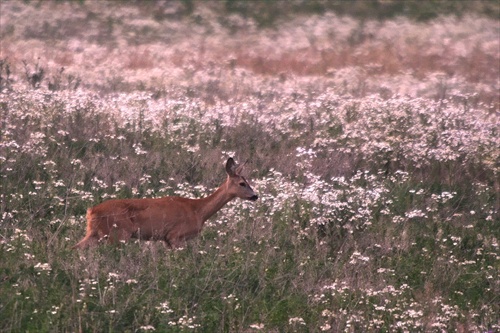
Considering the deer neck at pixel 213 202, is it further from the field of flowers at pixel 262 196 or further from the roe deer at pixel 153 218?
the field of flowers at pixel 262 196

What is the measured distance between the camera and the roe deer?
1040 cm

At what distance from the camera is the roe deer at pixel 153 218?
1040 cm

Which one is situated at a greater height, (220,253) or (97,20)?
(220,253)

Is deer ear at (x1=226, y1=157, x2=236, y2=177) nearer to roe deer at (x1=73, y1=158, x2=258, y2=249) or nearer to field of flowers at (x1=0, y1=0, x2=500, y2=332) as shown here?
roe deer at (x1=73, y1=158, x2=258, y2=249)

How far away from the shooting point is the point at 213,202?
11.5 m

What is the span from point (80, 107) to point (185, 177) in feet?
12.0

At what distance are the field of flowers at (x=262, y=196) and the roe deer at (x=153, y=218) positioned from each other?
243 millimetres

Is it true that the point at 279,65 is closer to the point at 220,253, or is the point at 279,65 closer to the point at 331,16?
the point at 331,16

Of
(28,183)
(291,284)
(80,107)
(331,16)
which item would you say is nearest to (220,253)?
(291,284)

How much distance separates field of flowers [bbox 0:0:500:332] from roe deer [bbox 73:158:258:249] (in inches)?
9.6

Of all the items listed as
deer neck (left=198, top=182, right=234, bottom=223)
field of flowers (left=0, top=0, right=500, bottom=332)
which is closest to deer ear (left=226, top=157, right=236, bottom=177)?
deer neck (left=198, top=182, right=234, bottom=223)

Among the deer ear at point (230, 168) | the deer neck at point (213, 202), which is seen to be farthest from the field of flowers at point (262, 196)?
the deer ear at point (230, 168)

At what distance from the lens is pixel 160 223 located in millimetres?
10773

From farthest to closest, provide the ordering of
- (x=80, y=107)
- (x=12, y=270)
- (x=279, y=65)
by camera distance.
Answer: (x=279, y=65) → (x=80, y=107) → (x=12, y=270)
